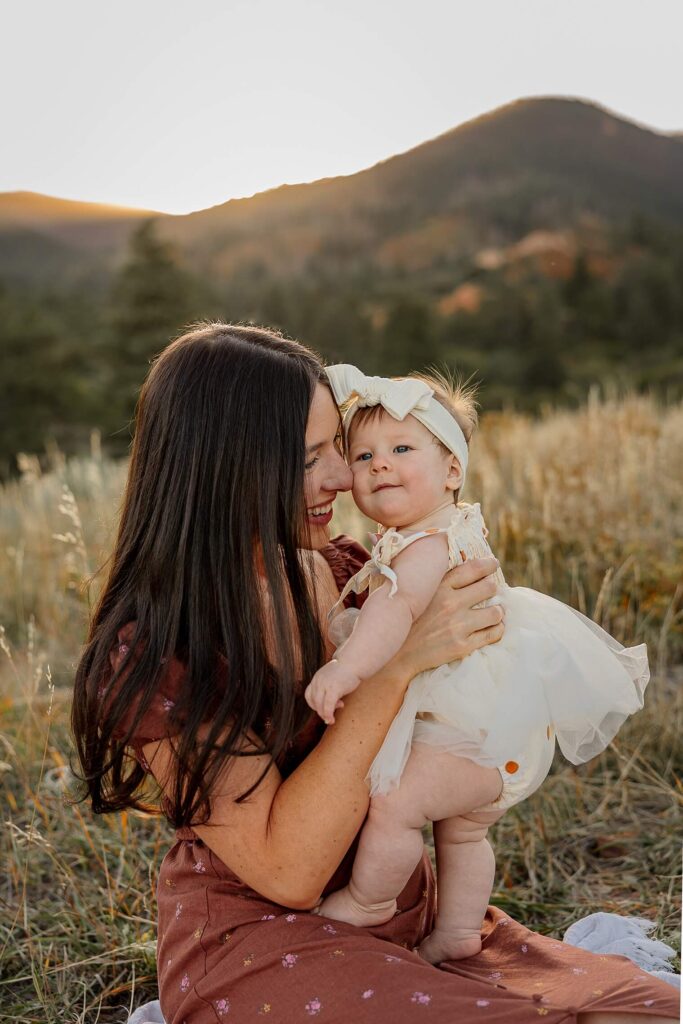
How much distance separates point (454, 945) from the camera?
178 centimetres

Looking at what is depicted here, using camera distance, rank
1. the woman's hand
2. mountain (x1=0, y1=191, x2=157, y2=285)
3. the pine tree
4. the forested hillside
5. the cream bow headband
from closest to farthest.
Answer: the woman's hand, the cream bow headband, the pine tree, the forested hillside, mountain (x1=0, y1=191, x2=157, y2=285)

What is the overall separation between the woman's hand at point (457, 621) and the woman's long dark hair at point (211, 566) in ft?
0.62

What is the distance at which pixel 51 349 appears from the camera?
79.2 feet

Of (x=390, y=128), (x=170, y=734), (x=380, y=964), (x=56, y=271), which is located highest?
(x=56, y=271)

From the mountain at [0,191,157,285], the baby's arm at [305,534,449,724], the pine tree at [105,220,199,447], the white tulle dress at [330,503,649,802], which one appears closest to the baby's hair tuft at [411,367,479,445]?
the white tulle dress at [330,503,649,802]

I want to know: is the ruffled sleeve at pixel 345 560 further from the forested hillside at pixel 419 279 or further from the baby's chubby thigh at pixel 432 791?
the forested hillside at pixel 419 279

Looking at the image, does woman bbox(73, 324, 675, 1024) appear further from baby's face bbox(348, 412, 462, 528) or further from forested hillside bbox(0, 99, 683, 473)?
forested hillside bbox(0, 99, 683, 473)

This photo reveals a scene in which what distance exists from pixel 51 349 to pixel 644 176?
1783 centimetres

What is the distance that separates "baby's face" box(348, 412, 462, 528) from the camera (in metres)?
1.89

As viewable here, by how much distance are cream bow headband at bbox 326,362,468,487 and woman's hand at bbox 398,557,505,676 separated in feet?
0.90

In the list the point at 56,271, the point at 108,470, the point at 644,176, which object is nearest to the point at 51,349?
the point at 56,271

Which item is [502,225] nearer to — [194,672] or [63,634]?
[63,634]

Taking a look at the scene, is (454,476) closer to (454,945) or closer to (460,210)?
(454,945)

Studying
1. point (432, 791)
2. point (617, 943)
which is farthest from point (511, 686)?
point (617, 943)
